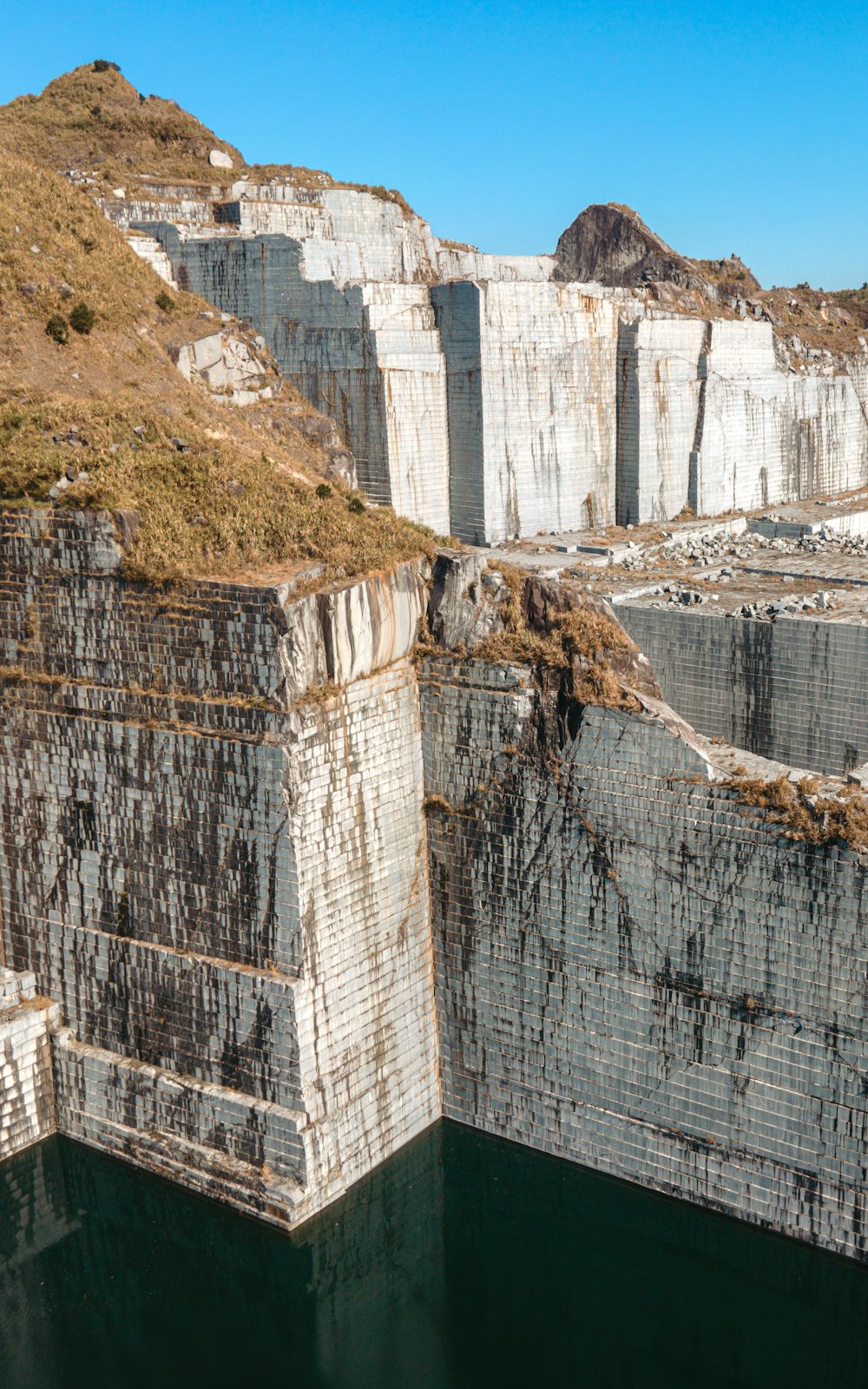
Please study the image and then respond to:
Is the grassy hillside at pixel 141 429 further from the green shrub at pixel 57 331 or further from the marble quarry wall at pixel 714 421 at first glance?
the marble quarry wall at pixel 714 421

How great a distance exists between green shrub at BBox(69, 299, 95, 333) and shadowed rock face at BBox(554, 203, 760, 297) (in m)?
28.9

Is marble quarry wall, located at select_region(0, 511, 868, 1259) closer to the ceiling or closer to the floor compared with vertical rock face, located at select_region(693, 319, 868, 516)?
closer to the floor

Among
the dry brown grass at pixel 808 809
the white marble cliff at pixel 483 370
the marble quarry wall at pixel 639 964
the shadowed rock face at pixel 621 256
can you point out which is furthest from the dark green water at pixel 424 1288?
the shadowed rock face at pixel 621 256

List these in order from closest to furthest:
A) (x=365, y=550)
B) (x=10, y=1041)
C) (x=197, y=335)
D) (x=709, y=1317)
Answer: (x=709, y=1317) < (x=365, y=550) < (x=10, y=1041) < (x=197, y=335)

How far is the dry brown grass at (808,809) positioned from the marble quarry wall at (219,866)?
5390 millimetres

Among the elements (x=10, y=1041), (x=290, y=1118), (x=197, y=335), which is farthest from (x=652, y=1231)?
(x=197, y=335)

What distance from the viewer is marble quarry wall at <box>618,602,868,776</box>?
23.2m

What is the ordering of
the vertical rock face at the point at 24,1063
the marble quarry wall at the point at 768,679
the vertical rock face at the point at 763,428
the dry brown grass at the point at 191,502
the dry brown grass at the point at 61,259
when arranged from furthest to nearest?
the vertical rock face at the point at 763,428
the dry brown grass at the point at 61,259
the marble quarry wall at the point at 768,679
the vertical rock face at the point at 24,1063
the dry brown grass at the point at 191,502

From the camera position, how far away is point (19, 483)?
2017 centimetres

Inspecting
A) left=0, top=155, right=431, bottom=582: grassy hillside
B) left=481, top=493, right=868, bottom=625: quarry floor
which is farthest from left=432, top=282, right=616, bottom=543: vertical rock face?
left=0, top=155, right=431, bottom=582: grassy hillside

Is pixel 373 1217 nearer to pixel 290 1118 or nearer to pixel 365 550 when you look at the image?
pixel 290 1118

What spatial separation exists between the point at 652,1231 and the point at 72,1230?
29.3ft

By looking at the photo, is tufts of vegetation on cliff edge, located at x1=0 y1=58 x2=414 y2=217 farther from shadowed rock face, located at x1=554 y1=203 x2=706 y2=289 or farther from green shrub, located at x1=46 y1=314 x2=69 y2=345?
shadowed rock face, located at x1=554 y1=203 x2=706 y2=289

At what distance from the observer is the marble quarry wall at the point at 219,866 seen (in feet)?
60.1
